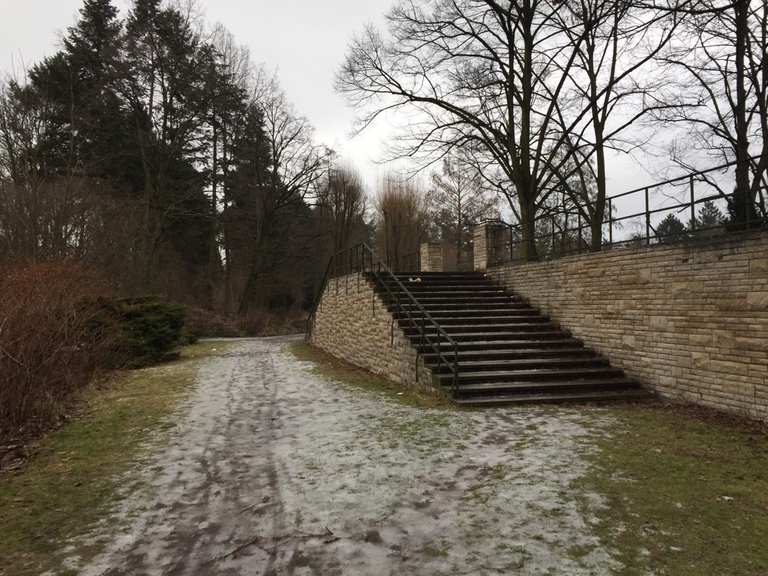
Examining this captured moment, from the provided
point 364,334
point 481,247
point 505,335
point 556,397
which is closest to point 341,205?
point 481,247

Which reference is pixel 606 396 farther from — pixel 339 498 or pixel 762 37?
pixel 762 37

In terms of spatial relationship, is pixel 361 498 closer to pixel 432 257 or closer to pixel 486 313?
pixel 486 313

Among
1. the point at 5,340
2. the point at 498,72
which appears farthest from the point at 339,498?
the point at 498,72

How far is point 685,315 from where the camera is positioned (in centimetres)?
796

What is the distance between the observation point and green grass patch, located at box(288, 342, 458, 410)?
8.42 m

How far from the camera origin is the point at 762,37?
1399cm

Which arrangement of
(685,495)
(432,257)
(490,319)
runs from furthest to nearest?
(432,257), (490,319), (685,495)

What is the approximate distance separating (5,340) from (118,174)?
2325 cm

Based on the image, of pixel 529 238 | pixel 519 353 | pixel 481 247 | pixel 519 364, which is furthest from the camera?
pixel 481 247

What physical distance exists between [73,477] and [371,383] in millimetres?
6314

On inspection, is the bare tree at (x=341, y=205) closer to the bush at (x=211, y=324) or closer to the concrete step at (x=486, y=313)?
the bush at (x=211, y=324)

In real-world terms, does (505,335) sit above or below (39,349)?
below

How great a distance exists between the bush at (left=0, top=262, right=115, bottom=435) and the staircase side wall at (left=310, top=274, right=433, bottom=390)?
5.86 metres

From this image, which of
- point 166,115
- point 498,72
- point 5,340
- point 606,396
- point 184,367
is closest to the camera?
point 5,340
